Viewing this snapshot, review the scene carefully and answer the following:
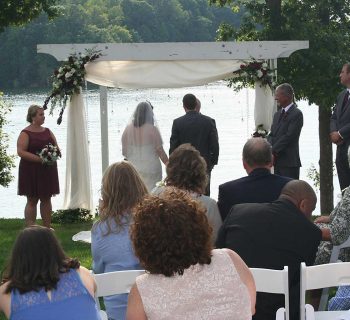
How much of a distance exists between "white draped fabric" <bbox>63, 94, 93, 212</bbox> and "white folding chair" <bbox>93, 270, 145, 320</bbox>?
633cm

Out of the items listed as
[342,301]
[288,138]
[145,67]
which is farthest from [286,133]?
[342,301]

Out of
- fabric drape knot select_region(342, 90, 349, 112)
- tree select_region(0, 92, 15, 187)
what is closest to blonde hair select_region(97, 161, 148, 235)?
fabric drape knot select_region(342, 90, 349, 112)

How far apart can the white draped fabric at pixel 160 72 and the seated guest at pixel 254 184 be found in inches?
174

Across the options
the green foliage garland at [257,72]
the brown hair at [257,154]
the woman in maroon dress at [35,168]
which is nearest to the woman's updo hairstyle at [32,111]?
the woman in maroon dress at [35,168]

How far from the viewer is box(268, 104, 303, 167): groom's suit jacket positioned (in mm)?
8250

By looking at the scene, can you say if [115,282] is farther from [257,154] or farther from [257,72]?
[257,72]

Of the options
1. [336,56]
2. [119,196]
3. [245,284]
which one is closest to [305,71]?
[336,56]

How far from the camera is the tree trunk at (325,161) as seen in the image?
13398 mm

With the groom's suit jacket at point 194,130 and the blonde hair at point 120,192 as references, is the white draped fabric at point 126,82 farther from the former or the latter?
the blonde hair at point 120,192

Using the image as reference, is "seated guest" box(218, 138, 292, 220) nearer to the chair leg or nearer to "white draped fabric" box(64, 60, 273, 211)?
the chair leg

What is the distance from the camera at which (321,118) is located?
44.2 feet

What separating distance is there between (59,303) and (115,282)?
0.60 metres

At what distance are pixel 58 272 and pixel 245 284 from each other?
781 millimetres

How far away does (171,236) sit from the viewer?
10.0 feet
